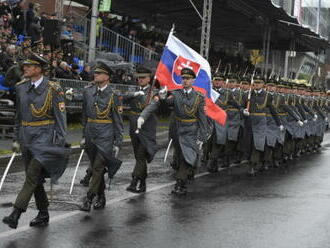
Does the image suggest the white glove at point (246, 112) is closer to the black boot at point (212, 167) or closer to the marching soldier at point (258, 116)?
the marching soldier at point (258, 116)

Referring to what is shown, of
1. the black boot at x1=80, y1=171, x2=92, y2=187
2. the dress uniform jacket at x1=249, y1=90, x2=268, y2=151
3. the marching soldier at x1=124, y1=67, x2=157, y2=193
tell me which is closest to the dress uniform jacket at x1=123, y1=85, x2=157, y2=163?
the marching soldier at x1=124, y1=67, x2=157, y2=193

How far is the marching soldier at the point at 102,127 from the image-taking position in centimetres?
823

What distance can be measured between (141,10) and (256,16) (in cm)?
497

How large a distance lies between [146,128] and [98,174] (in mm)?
1936

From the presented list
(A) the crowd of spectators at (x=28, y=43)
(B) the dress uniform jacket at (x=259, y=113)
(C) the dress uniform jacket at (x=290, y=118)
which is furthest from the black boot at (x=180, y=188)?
(A) the crowd of spectators at (x=28, y=43)

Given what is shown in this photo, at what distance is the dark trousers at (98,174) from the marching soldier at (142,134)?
1465mm

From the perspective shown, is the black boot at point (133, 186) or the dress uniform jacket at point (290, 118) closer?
the black boot at point (133, 186)

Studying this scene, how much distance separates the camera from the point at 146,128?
9945mm

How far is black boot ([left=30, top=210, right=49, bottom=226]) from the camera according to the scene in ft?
23.5

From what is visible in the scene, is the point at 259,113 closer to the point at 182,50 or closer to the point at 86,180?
the point at 182,50

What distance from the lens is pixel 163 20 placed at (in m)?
31.5

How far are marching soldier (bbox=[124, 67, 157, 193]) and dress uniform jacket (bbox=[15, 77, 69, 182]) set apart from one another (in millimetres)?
2518

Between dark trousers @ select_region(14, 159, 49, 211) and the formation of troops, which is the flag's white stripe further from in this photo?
dark trousers @ select_region(14, 159, 49, 211)

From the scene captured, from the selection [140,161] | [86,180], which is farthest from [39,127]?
[86,180]
